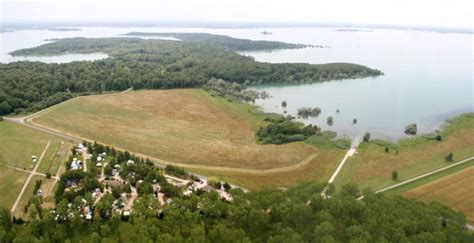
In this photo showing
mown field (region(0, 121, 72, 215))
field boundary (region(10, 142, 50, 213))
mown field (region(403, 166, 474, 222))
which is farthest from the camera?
mown field (region(0, 121, 72, 215))

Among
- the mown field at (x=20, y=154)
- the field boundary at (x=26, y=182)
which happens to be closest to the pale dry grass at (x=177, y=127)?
the mown field at (x=20, y=154)

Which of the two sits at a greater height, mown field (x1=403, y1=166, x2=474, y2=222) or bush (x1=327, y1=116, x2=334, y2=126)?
bush (x1=327, y1=116, x2=334, y2=126)

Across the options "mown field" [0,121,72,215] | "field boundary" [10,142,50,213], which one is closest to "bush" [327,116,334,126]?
"mown field" [0,121,72,215]

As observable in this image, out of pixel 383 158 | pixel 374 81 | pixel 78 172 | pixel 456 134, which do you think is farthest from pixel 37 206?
pixel 374 81

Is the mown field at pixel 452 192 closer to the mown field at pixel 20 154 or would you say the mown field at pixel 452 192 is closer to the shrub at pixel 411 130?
the shrub at pixel 411 130

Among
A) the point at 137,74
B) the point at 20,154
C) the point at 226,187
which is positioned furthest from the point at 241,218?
the point at 137,74

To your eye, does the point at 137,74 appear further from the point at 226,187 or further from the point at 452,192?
the point at 452,192

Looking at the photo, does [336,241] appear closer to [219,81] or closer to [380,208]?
[380,208]

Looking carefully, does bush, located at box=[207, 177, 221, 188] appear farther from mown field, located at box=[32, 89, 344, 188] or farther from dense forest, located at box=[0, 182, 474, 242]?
dense forest, located at box=[0, 182, 474, 242]
